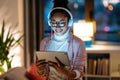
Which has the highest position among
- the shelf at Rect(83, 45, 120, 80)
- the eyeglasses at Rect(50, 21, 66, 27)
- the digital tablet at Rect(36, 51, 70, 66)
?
the eyeglasses at Rect(50, 21, 66, 27)

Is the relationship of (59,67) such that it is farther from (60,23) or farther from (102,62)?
(102,62)

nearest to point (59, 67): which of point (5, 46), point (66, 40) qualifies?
point (66, 40)

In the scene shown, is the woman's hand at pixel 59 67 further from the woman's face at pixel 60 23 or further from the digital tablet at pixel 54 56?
the woman's face at pixel 60 23

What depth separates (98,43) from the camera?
502 centimetres

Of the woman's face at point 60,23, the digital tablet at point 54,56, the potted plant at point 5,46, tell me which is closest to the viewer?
the digital tablet at point 54,56

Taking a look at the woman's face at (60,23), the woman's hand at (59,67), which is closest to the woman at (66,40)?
the woman's face at (60,23)

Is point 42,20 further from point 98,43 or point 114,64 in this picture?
point 114,64

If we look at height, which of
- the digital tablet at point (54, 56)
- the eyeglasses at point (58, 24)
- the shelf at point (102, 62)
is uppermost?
the eyeglasses at point (58, 24)

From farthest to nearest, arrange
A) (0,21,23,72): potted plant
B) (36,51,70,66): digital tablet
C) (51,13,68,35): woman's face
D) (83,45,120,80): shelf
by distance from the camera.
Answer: (83,45,120,80): shelf → (0,21,23,72): potted plant → (51,13,68,35): woman's face → (36,51,70,66): digital tablet

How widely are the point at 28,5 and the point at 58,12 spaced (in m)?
1.23

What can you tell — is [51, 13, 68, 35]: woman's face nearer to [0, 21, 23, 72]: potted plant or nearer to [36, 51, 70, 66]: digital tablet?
[36, 51, 70, 66]: digital tablet

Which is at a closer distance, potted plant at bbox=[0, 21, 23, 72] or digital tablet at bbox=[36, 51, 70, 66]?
digital tablet at bbox=[36, 51, 70, 66]

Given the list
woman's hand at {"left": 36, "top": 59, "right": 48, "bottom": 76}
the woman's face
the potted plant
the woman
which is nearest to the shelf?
the woman

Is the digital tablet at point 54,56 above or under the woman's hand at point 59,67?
above
